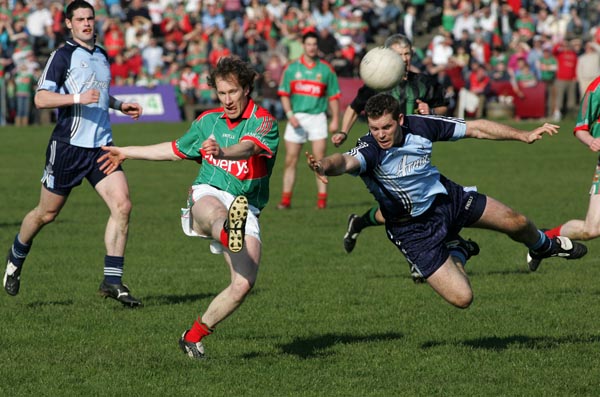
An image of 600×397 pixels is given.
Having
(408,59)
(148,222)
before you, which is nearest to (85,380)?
(408,59)

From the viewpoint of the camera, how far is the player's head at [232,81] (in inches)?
286

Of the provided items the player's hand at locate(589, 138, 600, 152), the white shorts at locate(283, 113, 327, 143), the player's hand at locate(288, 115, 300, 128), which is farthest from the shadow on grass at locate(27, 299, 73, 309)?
the white shorts at locate(283, 113, 327, 143)

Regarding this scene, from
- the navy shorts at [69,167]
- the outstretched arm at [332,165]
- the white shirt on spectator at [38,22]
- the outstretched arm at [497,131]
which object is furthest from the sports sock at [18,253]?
the white shirt on spectator at [38,22]

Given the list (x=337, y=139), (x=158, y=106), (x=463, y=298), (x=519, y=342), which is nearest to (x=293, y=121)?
(x=337, y=139)

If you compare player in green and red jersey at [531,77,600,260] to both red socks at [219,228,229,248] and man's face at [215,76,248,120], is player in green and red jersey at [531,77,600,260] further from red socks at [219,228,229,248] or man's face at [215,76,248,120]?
red socks at [219,228,229,248]

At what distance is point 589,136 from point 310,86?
8.60m

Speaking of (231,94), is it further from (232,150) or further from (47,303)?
(47,303)

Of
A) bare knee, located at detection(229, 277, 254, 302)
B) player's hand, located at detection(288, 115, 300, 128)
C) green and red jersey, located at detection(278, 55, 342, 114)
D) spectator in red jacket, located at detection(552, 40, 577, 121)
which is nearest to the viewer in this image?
bare knee, located at detection(229, 277, 254, 302)

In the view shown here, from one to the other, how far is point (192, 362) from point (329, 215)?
30.0ft

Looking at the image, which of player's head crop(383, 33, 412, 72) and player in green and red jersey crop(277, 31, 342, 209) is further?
player in green and red jersey crop(277, 31, 342, 209)

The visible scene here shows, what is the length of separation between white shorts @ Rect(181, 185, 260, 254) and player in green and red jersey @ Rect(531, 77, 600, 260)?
2.91 meters

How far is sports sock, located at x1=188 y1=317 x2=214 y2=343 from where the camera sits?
741 centimetres

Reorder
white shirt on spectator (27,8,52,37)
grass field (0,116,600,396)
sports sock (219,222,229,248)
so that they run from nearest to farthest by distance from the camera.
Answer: sports sock (219,222,229,248) < grass field (0,116,600,396) < white shirt on spectator (27,8,52,37)

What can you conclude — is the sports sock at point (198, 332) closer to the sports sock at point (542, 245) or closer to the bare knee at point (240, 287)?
the bare knee at point (240, 287)
